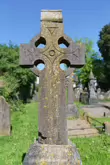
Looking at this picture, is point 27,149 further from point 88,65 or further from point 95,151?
point 88,65

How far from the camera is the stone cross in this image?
3.42 m

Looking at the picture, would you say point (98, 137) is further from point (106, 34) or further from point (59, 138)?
point (106, 34)

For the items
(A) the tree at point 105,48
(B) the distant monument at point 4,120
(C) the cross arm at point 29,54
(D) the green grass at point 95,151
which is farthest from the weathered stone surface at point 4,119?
(A) the tree at point 105,48

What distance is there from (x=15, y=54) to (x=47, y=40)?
19660mm

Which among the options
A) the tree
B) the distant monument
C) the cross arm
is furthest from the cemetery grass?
the tree

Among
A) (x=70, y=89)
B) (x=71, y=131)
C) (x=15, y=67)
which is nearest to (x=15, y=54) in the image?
(x=15, y=67)

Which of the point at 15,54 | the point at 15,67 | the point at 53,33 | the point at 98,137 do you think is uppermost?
the point at 15,54

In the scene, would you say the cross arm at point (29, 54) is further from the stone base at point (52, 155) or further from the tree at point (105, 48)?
the tree at point (105, 48)

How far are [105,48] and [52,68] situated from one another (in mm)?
38401

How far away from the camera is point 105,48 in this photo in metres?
39.9

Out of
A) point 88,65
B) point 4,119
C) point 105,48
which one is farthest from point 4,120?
point 88,65

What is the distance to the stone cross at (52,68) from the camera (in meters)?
3.42

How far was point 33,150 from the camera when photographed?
132 inches

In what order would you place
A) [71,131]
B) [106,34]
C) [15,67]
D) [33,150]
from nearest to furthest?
[33,150] → [71,131] → [15,67] → [106,34]
